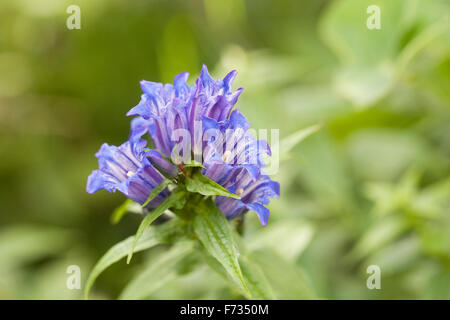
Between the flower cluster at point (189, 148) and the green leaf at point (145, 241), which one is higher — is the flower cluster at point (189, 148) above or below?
above

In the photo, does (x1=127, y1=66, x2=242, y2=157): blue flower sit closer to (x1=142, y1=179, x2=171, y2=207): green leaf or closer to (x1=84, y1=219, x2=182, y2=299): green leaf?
(x1=142, y1=179, x2=171, y2=207): green leaf

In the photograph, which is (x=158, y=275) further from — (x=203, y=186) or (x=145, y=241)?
(x=203, y=186)

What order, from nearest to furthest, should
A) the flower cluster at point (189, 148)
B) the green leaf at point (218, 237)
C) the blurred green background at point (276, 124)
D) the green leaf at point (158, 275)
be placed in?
the green leaf at point (218, 237) → the flower cluster at point (189, 148) → the green leaf at point (158, 275) → the blurred green background at point (276, 124)

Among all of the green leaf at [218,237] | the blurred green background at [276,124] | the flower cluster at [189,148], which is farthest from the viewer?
the blurred green background at [276,124]

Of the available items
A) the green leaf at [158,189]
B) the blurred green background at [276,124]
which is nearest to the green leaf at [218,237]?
the green leaf at [158,189]

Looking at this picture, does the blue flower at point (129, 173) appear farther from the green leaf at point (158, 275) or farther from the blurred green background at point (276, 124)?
the blurred green background at point (276, 124)

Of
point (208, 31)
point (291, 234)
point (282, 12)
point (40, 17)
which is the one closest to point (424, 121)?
point (291, 234)

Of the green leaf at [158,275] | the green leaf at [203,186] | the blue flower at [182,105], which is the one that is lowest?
the green leaf at [158,275]

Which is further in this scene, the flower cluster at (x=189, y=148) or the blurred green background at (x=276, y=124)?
the blurred green background at (x=276, y=124)
